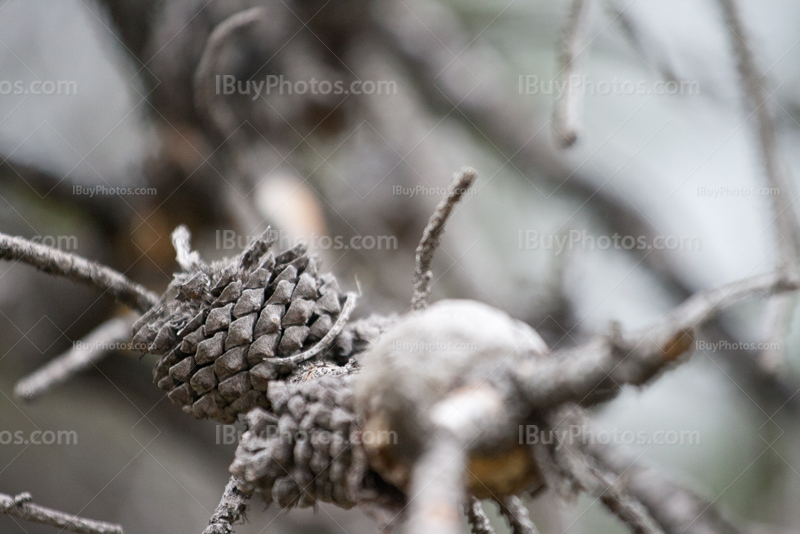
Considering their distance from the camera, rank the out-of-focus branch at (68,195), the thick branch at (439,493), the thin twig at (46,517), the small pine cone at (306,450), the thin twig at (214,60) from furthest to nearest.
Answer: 1. the out-of-focus branch at (68,195)
2. the thin twig at (214,60)
3. the thin twig at (46,517)
4. the small pine cone at (306,450)
5. the thick branch at (439,493)

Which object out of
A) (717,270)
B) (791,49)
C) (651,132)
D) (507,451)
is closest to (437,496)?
(507,451)

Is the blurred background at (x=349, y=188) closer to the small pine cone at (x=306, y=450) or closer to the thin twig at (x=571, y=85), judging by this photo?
the thin twig at (x=571, y=85)

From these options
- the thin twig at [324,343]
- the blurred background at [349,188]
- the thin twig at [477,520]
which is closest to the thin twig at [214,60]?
the blurred background at [349,188]

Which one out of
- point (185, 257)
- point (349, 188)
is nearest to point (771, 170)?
point (185, 257)

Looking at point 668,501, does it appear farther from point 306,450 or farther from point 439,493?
point 306,450

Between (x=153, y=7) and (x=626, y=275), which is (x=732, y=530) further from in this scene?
(x=153, y=7)
